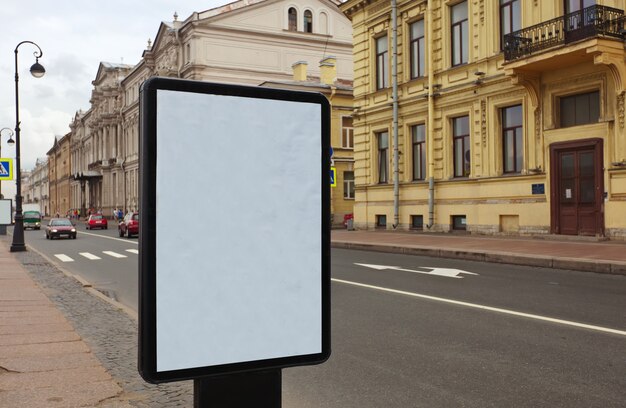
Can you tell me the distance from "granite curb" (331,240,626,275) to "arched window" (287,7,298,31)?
121ft

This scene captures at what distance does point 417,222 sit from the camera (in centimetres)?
2512

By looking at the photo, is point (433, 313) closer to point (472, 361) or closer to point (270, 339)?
point (472, 361)

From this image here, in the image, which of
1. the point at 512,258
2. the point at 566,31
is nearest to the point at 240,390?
the point at 512,258

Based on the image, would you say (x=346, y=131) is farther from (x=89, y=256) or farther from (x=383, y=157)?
(x=89, y=256)

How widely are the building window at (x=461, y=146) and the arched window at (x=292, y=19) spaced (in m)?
31.8

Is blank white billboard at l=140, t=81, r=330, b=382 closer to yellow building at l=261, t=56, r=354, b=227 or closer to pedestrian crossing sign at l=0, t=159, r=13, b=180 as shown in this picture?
pedestrian crossing sign at l=0, t=159, r=13, b=180

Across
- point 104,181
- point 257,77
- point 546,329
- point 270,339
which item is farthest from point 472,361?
point 104,181

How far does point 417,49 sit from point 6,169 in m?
17.1

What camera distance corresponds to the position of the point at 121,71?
254 feet

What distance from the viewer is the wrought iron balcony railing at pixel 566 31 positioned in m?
16.5

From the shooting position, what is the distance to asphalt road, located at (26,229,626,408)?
4.28 meters

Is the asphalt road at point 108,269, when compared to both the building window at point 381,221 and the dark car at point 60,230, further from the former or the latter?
the building window at point 381,221

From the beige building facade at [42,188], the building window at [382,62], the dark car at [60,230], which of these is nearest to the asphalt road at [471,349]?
the building window at [382,62]

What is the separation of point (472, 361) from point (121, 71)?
79.3m
